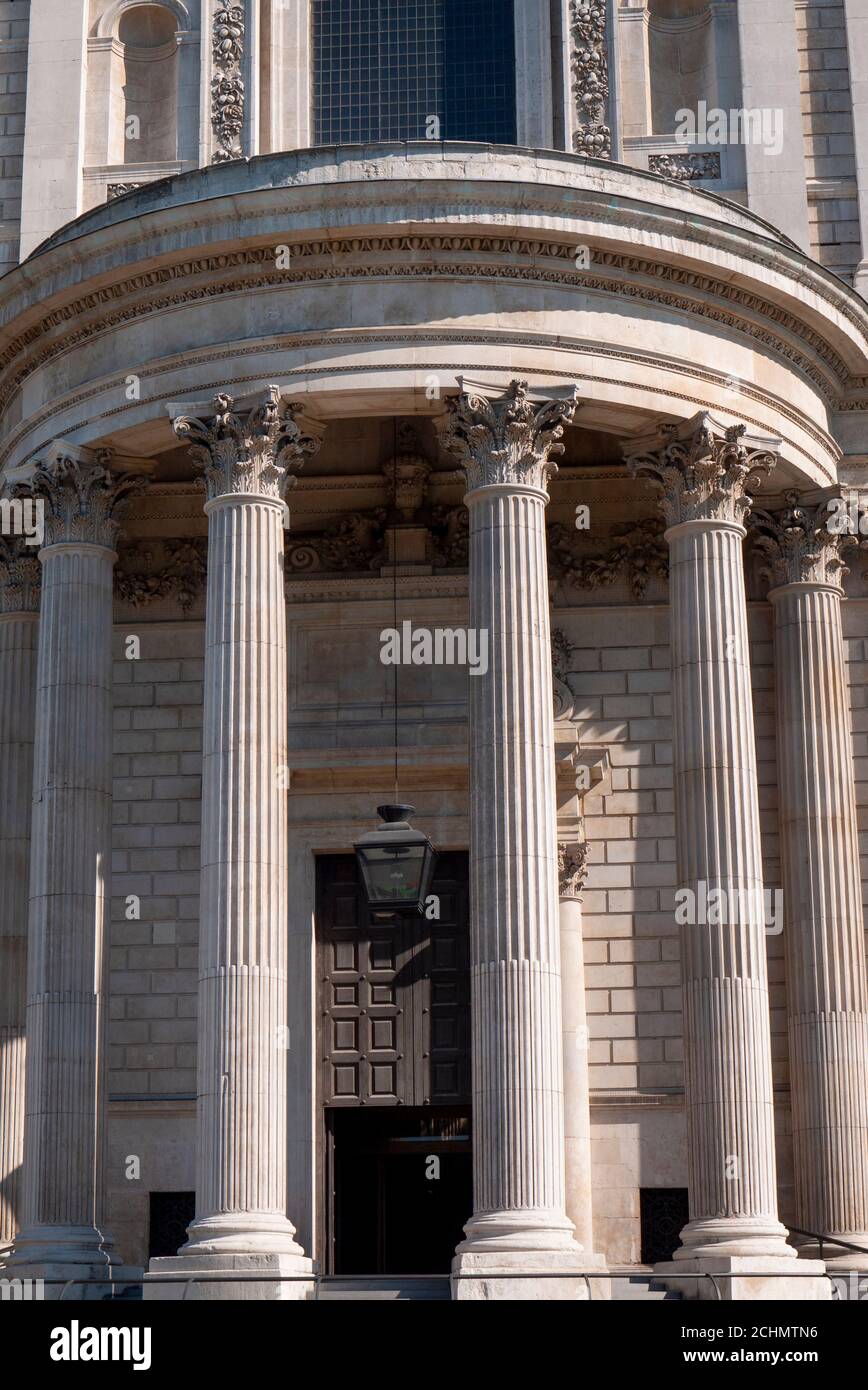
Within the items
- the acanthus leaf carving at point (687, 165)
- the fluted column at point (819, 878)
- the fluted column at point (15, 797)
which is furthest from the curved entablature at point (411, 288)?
the acanthus leaf carving at point (687, 165)

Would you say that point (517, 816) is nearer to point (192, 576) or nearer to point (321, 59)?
point (192, 576)

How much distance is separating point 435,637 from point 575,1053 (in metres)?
6.62

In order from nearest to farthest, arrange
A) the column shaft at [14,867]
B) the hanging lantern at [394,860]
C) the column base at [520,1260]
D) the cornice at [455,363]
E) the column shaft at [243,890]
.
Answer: the column base at [520,1260]
the column shaft at [243,890]
the hanging lantern at [394,860]
the cornice at [455,363]
the column shaft at [14,867]

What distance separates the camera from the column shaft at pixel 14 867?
32031 mm

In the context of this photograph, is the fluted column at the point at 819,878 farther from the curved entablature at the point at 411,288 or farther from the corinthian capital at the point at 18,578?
the corinthian capital at the point at 18,578

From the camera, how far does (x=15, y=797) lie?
110 ft

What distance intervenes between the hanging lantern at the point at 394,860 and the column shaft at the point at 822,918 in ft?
20.3

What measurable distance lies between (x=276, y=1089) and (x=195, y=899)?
7.12 metres

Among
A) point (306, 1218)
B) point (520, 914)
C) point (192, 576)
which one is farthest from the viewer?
point (192, 576)

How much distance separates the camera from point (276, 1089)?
27516 mm

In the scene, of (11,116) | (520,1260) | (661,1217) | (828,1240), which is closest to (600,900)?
(661,1217)

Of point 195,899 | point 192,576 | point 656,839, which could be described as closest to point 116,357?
point 192,576

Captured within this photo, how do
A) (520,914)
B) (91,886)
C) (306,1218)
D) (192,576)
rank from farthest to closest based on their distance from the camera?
(192,576) < (306,1218) < (91,886) < (520,914)

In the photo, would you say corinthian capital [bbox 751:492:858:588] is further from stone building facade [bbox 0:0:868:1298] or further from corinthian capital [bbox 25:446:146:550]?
corinthian capital [bbox 25:446:146:550]
